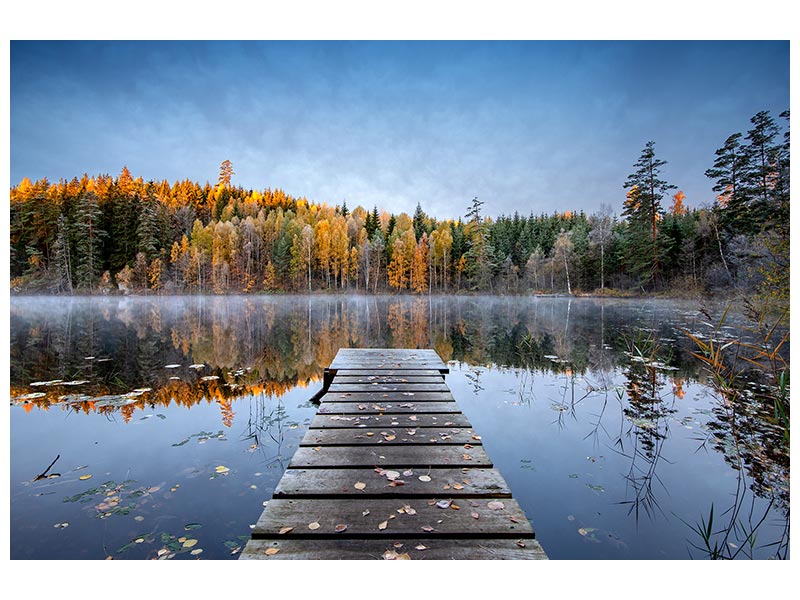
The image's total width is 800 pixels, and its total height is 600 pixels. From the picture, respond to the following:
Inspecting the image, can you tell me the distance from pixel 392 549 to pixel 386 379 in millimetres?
3180

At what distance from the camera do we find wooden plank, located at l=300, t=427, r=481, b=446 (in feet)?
8.64

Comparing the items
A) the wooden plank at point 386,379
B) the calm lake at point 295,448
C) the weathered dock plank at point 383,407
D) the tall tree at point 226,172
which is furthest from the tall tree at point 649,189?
the tall tree at point 226,172

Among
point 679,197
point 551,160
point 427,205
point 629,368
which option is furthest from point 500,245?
point 629,368

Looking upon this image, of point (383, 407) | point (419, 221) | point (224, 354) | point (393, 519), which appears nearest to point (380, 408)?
point (383, 407)

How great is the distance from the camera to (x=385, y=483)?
2.02 meters

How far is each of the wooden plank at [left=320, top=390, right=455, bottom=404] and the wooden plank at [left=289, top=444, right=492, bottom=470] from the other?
119 cm

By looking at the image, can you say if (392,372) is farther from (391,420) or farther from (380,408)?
(391,420)

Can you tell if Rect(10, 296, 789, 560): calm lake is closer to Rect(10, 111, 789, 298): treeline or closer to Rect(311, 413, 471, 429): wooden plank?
Rect(311, 413, 471, 429): wooden plank

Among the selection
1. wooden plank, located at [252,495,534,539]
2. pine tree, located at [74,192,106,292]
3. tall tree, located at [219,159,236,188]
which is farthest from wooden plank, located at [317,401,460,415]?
tall tree, located at [219,159,236,188]

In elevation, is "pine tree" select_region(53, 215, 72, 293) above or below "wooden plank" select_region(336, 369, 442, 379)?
above

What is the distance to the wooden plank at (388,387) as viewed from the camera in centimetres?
416

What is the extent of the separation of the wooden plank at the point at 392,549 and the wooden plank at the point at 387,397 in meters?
2.19

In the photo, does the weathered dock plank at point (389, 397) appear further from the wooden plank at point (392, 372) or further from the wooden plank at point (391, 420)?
the wooden plank at point (392, 372)
